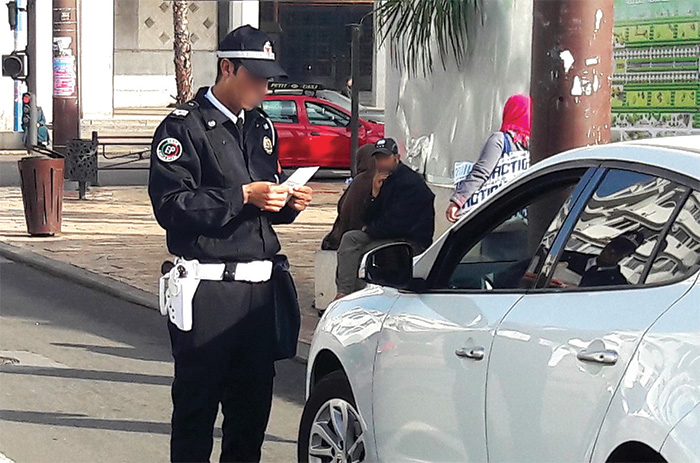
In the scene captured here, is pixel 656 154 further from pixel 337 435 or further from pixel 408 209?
pixel 408 209

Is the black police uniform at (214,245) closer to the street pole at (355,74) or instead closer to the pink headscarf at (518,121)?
the pink headscarf at (518,121)

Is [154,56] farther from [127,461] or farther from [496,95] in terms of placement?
[127,461]

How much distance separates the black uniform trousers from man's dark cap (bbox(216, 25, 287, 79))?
2.71 feet

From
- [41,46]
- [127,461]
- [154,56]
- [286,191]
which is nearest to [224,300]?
[286,191]

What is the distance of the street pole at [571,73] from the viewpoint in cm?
562

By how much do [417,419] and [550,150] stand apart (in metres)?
2.00

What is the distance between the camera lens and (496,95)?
10039 millimetres

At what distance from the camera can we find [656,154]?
357cm

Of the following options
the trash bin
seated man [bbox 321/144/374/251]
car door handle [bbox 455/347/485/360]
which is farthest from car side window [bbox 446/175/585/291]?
the trash bin

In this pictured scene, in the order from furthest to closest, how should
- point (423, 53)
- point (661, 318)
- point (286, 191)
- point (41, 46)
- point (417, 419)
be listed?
point (41, 46) → point (423, 53) → point (286, 191) → point (417, 419) → point (661, 318)

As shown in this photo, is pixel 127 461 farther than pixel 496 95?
No

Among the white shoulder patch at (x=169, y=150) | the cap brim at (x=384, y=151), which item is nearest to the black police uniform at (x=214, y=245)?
the white shoulder patch at (x=169, y=150)

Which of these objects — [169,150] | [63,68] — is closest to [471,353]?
[169,150]

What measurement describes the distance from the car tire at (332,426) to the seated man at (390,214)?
118 inches
